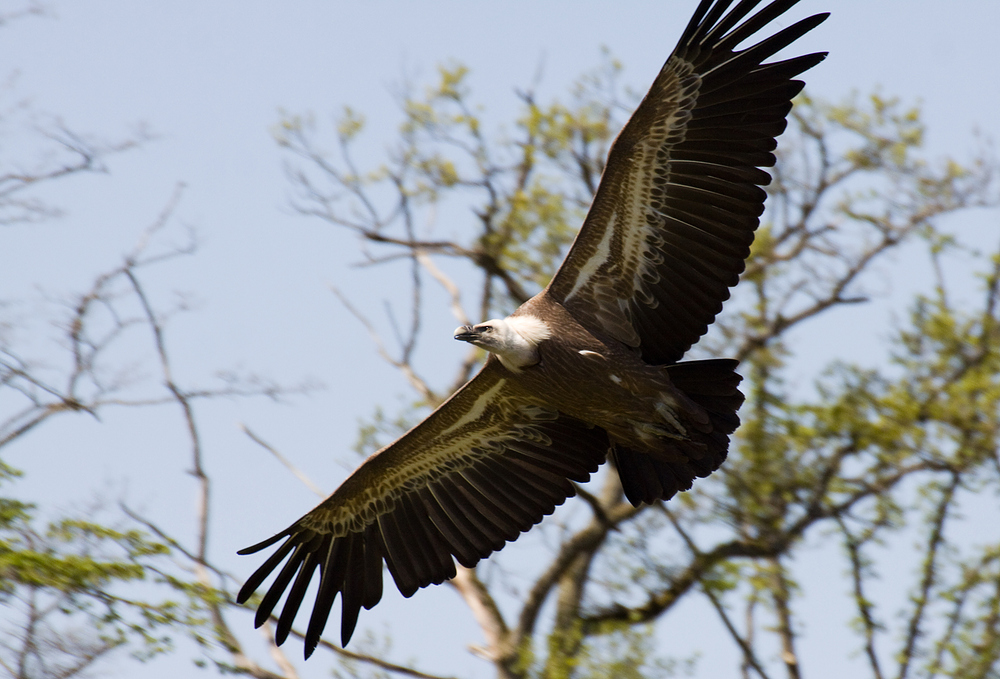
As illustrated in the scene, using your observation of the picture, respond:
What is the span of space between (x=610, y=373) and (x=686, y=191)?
1.20 metres

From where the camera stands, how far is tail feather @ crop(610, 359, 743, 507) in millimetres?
7074

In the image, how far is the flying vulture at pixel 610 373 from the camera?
6.74 metres

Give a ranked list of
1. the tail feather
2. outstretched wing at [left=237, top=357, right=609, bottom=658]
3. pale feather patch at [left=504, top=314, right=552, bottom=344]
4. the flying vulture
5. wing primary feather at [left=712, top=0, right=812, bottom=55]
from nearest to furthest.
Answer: wing primary feather at [left=712, top=0, right=812, bottom=55] → the flying vulture → pale feather patch at [left=504, top=314, right=552, bottom=344] → the tail feather → outstretched wing at [left=237, top=357, right=609, bottom=658]

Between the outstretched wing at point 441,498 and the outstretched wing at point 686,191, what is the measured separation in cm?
88

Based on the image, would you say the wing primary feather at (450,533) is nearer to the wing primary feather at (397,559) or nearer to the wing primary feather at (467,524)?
the wing primary feather at (467,524)

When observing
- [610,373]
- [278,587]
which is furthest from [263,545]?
[610,373]

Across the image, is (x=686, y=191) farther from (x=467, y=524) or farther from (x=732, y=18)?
(x=467, y=524)

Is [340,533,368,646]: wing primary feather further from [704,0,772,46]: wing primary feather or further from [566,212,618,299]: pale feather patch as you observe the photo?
[704,0,772,46]: wing primary feather

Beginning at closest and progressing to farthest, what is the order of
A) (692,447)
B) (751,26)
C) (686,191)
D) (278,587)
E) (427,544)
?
1. (751,26)
2. (686,191)
3. (692,447)
4. (278,587)
5. (427,544)

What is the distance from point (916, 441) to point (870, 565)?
1.43m

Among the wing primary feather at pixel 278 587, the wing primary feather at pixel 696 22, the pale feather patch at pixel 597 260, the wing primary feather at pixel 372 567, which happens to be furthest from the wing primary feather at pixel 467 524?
the wing primary feather at pixel 696 22

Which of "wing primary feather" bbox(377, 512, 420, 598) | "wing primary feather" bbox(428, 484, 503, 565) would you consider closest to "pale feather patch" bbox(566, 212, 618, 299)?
"wing primary feather" bbox(428, 484, 503, 565)

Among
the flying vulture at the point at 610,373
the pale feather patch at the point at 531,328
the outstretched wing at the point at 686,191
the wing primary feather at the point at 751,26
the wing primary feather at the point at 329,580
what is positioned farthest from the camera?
the wing primary feather at the point at 329,580

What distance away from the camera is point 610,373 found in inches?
274
